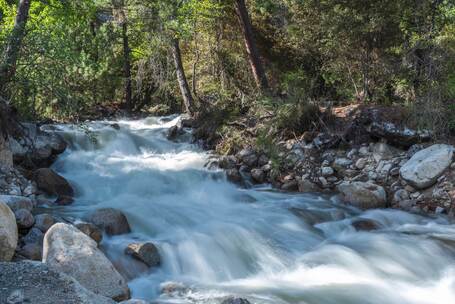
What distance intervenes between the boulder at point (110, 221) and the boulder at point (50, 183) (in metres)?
Answer: 1.96

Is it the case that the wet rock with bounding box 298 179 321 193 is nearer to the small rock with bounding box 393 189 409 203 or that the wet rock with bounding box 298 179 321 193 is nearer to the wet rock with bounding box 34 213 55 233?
the small rock with bounding box 393 189 409 203

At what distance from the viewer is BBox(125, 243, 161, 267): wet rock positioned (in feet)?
21.3

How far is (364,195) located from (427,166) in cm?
126

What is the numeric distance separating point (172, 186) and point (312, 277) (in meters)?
4.94

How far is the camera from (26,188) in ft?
28.5

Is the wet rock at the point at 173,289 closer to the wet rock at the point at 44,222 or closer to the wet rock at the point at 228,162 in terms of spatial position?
the wet rock at the point at 44,222

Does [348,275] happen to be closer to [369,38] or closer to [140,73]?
[369,38]

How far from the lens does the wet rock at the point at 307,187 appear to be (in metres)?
10.0

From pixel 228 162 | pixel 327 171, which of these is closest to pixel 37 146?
pixel 228 162

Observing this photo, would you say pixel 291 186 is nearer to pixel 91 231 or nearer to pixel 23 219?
pixel 91 231

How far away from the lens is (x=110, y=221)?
7344 mm

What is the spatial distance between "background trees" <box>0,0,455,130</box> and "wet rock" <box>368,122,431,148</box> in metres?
0.41

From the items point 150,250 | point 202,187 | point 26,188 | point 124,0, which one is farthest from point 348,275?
point 124,0

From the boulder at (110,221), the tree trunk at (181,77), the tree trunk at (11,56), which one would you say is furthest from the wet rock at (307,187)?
the tree trunk at (181,77)
